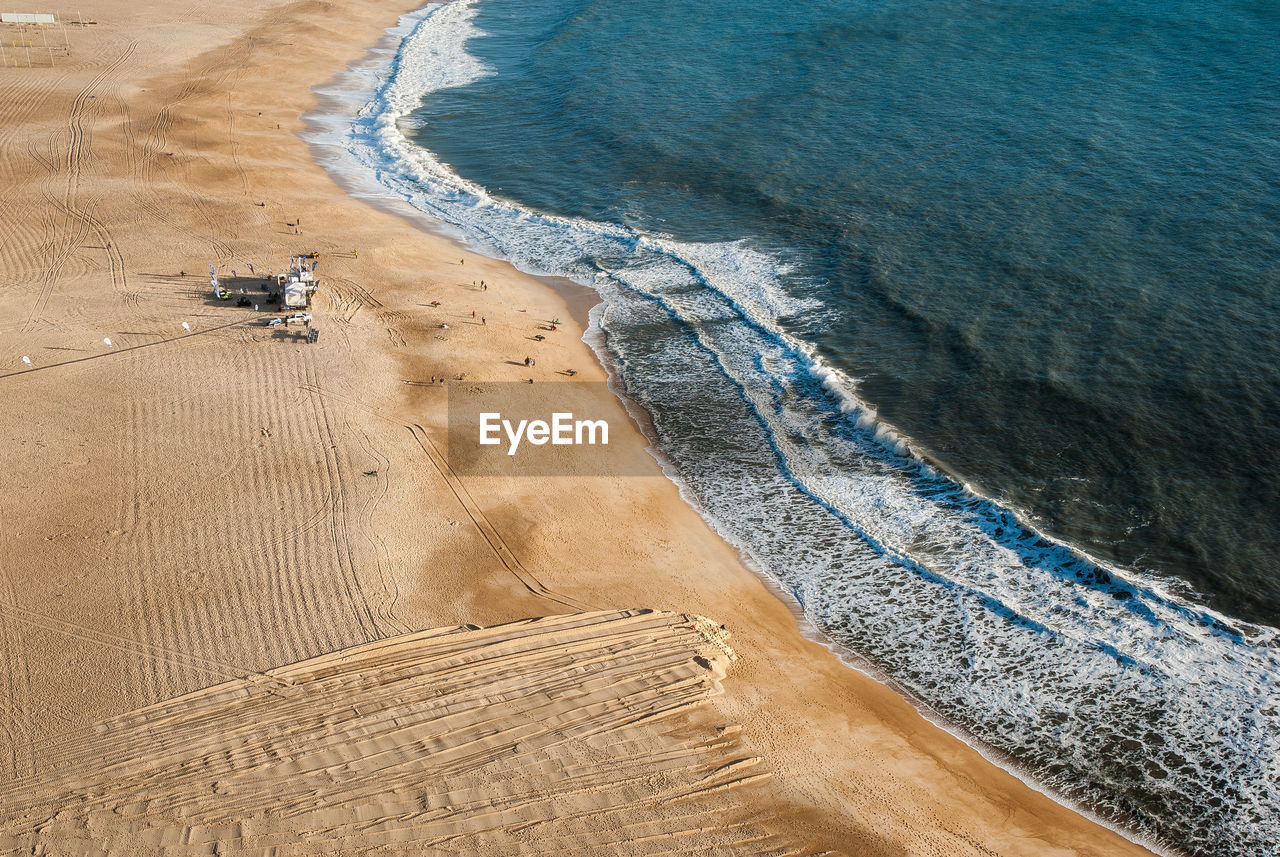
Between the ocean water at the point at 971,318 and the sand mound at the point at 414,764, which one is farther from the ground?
the ocean water at the point at 971,318

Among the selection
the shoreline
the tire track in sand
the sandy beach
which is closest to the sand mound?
the sandy beach

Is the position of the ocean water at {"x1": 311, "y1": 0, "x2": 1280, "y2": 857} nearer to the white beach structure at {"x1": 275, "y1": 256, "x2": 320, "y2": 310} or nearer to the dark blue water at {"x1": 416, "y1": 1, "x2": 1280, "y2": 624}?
the dark blue water at {"x1": 416, "y1": 1, "x2": 1280, "y2": 624}

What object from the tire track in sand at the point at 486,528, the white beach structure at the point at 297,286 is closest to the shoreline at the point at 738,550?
the tire track in sand at the point at 486,528

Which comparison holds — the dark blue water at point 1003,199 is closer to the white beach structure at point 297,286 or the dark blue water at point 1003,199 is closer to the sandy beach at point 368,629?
the sandy beach at point 368,629

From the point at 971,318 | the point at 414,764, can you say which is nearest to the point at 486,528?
the point at 414,764

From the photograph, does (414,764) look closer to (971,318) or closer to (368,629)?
(368,629)

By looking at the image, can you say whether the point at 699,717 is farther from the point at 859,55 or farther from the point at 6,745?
the point at 859,55

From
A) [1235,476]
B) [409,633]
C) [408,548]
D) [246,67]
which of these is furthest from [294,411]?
[246,67]
